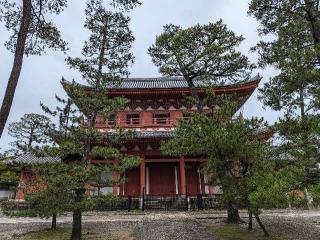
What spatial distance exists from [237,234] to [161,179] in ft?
41.0

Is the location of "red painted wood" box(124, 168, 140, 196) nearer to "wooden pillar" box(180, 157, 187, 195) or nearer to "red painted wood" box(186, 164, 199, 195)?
"wooden pillar" box(180, 157, 187, 195)

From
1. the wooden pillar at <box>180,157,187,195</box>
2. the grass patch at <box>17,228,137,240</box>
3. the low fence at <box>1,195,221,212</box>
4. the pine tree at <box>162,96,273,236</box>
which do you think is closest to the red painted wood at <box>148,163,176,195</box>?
Result: the wooden pillar at <box>180,157,187,195</box>

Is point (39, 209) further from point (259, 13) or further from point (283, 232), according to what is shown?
point (259, 13)

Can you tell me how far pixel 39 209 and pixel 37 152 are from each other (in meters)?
1.70

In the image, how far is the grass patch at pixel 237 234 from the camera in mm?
10148

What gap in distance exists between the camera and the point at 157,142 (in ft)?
68.5

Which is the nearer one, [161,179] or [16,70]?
[16,70]

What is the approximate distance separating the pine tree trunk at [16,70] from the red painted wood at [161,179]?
15705 mm

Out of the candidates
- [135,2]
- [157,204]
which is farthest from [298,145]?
[157,204]

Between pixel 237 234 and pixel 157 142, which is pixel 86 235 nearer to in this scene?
pixel 237 234

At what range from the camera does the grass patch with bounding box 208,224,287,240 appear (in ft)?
33.3

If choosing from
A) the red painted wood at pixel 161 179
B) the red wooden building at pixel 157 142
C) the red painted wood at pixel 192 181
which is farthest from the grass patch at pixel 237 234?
the red painted wood at pixel 161 179

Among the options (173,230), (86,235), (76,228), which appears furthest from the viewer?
(173,230)

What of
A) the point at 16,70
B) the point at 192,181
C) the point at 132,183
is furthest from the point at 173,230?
the point at 192,181
